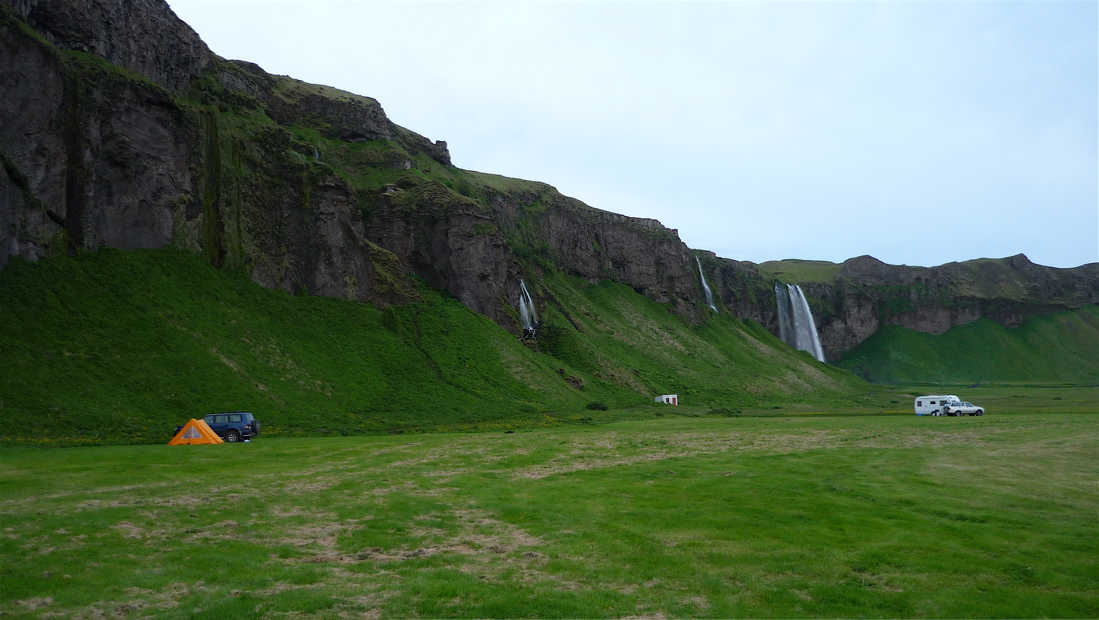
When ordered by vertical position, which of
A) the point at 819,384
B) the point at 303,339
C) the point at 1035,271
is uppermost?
the point at 1035,271

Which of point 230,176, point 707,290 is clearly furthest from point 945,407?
point 707,290

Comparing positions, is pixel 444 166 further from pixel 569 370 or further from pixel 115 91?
pixel 115 91

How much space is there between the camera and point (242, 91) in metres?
84.1

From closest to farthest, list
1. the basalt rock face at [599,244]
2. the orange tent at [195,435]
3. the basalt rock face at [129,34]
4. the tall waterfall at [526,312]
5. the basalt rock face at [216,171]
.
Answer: the orange tent at [195,435] → the basalt rock face at [216,171] → the basalt rock face at [129,34] → the tall waterfall at [526,312] → the basalt rock face at [599,244]

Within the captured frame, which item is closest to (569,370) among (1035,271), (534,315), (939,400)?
(534,315)

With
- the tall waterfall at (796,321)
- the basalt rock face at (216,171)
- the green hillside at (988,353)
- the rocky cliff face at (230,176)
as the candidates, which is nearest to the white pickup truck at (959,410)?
the rocky cliff face at (230,176)

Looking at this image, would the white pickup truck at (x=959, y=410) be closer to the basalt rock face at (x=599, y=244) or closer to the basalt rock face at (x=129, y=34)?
the basalt rock face at (x=599, y=244)

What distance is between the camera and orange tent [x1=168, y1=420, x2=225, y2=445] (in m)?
38.3

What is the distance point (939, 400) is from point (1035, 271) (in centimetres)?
16835

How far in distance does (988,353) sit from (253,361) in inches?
7166

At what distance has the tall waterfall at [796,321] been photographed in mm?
171125

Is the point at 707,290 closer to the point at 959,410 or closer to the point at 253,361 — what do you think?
the point at 959,410

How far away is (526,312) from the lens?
101 m

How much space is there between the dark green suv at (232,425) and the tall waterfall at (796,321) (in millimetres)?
151913
